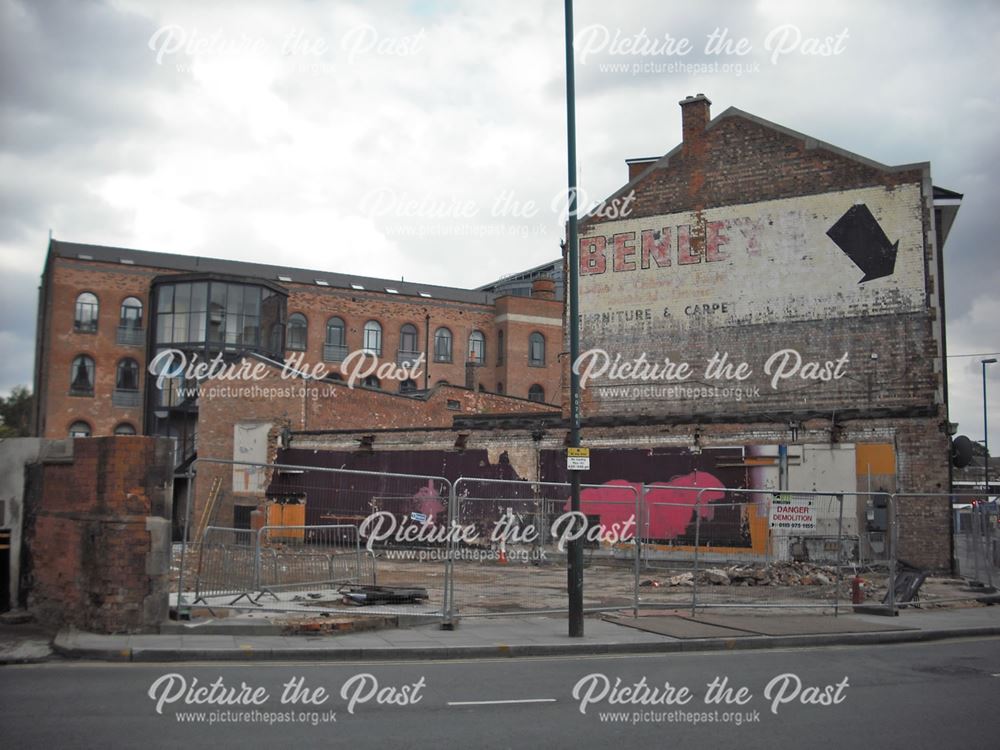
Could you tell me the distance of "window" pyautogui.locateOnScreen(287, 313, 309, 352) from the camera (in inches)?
2514

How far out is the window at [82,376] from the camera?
56625 millimetres

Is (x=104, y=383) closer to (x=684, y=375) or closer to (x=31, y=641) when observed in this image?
(x=684, y=375)

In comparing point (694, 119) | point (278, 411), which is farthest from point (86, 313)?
point (694, 119)

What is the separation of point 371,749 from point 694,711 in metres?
3.23

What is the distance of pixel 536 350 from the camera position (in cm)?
7200

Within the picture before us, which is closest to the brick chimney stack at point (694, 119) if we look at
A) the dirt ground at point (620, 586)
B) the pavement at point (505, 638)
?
the dirt ground at point (620, 586)

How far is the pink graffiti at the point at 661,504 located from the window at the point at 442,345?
42.4 meters

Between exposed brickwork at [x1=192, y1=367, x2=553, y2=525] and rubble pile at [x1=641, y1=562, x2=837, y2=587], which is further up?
exposed brickwork at [x1=192, y1=367, x2=553, y2=525]

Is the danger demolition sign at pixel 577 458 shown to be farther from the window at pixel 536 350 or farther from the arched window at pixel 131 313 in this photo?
the window at pixel 536 350

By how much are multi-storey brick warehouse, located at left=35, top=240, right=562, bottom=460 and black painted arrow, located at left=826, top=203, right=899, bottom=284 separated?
63.9 ft

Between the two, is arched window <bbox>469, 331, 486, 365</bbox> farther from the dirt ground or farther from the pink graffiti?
the dirt ground

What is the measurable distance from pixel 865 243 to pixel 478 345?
150ft

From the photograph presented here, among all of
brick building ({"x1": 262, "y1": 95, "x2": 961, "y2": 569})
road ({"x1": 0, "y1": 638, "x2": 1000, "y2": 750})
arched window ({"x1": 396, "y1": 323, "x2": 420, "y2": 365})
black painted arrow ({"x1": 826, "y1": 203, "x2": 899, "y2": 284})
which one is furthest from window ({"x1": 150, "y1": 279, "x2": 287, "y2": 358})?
road ({"x1": 0, "y1": 638, "x2": 1000, "y2": 750})

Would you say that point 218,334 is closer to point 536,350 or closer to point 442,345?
point 442,345
